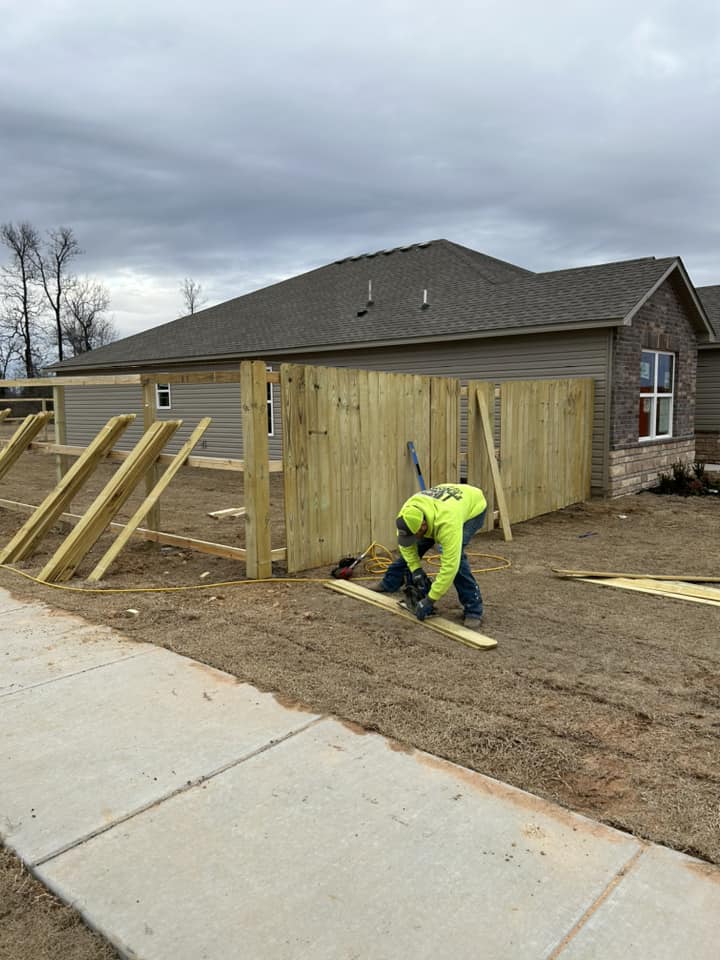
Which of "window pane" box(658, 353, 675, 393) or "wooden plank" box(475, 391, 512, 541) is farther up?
"window pane" box(658, 353, 675, 393)

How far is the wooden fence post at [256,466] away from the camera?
6.35 meters

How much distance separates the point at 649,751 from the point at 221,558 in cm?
520

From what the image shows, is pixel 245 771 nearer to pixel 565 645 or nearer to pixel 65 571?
pixel 565 645

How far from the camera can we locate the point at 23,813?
2.88 metres

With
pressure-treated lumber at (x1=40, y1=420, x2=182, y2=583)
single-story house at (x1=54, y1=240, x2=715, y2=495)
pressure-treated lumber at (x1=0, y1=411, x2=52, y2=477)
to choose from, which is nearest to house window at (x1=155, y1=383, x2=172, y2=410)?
single-story house at (x1=54, y1=240, x2=715, y2=495)

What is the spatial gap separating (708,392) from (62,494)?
15.2 metres

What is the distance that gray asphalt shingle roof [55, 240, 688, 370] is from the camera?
13.0m

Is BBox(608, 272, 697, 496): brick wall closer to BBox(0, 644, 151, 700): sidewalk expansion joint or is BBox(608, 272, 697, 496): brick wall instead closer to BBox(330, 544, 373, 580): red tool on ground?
BBox(330, 544, 373, 580): red tool on ground

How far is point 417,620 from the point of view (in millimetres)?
5387

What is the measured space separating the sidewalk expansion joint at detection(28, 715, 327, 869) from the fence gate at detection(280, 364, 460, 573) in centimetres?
336

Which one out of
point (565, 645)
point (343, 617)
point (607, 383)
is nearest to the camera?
point (565, 645)

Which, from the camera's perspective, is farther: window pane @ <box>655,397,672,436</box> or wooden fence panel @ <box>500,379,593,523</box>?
window pane @ <box>655,397,672,436</box>

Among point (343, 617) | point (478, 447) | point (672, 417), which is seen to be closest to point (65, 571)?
point (343, 617)

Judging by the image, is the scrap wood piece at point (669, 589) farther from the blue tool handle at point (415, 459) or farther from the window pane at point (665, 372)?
the window pane at point (665, 372)
